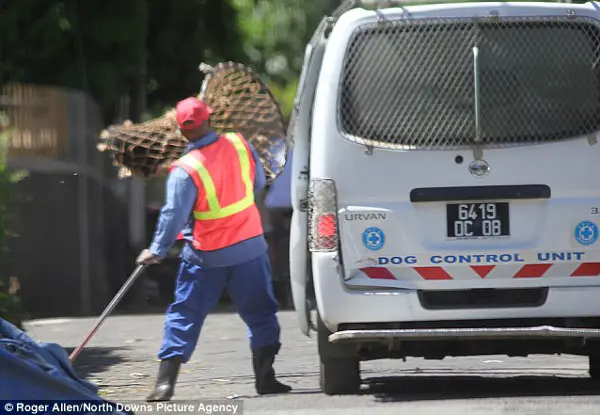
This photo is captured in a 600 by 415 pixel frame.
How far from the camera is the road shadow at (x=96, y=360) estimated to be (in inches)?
439

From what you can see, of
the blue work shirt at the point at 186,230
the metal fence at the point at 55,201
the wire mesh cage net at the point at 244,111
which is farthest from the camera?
the metal fence at the point at 55,201

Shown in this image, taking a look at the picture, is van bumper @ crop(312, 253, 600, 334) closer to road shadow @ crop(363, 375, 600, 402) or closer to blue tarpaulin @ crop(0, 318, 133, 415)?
road shadow @ crop(363, 375, 600, 402)

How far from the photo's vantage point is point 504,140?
8.45 meters

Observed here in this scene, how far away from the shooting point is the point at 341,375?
29.1ft

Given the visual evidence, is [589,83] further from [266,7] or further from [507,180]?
[266,7]

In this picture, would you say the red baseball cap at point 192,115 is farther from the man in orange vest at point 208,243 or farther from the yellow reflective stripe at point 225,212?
the yellow reflective stripe at point 225,212

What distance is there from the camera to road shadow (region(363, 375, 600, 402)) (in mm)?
8789

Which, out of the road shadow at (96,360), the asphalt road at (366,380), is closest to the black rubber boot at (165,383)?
the asphalt road at (366,380)

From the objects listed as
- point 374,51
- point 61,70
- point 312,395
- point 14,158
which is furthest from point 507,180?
point 61,70

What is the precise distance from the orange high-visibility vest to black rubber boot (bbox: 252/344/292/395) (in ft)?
2.18

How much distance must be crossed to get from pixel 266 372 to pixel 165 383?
0.62m

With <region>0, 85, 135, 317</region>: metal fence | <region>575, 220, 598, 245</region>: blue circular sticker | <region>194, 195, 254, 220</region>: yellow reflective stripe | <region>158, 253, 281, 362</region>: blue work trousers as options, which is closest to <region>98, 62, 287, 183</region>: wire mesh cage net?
<region>194, 195, 254, 220</region>: yellow reflective stripe

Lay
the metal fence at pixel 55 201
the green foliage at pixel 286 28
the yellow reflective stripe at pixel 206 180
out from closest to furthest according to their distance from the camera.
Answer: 1. the yellow reflective stripe at pixel 206 180
2. the metal fence at pixel 55 201
3. the green foliage at pixel 286 28

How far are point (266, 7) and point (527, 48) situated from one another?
26652 mm
